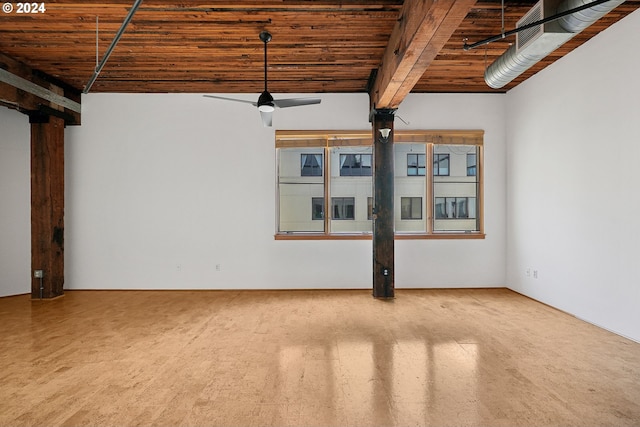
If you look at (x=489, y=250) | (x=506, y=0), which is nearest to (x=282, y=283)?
(x=489, y=250)

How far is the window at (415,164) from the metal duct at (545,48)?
7.04ft

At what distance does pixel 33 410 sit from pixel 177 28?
3.87 m

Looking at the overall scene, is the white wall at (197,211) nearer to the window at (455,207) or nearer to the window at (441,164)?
the window at (455,207)

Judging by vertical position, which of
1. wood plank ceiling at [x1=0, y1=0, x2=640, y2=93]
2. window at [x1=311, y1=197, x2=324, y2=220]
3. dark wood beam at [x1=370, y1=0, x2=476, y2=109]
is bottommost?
window at [x1=311, y1=197, x2=324, y2=220]

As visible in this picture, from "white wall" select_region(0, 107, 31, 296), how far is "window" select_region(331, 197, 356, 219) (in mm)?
5155

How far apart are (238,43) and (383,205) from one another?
311cm

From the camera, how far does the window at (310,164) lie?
6.62 metres

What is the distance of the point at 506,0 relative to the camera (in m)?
3.86

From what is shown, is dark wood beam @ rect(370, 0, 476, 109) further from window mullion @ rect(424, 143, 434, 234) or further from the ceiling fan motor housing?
window mullion @ rect(424, 143, 434, 234)

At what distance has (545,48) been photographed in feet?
11.8

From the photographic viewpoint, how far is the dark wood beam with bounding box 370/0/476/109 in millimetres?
2994

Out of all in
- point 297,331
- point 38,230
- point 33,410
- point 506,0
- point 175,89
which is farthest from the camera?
point 175,89

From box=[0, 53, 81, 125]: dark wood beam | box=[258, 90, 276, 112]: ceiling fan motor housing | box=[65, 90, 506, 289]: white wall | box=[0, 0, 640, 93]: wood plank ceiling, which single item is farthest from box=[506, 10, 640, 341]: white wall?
box=[0, 53, 81, 125]: dark wood beam

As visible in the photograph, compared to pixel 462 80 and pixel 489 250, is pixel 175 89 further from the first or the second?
pixel 489 250
